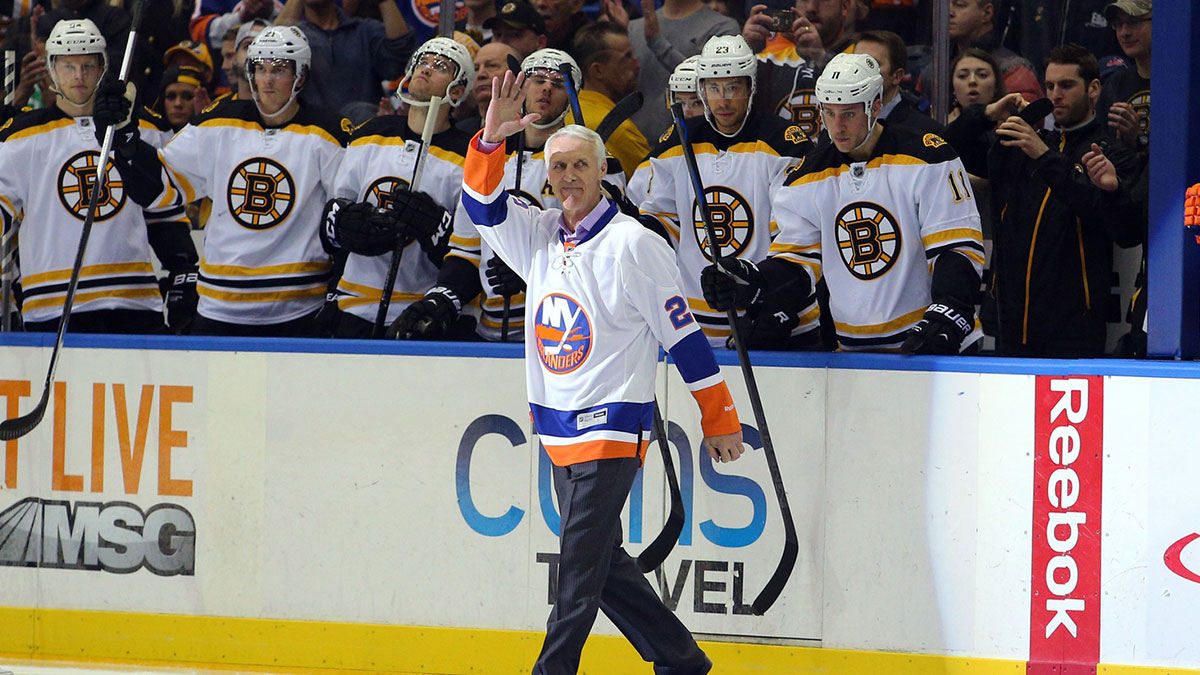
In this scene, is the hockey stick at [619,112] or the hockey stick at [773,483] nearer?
the hockey stick at [773,483]

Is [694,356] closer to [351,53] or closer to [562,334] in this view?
[562,334]

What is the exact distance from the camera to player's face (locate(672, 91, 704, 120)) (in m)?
4.64

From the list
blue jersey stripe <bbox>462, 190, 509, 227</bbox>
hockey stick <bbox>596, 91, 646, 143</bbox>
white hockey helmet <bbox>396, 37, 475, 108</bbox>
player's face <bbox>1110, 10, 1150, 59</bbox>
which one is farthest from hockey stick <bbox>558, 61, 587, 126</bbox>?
player's face <bbox>1110, 10, 1150, 59</bbox>

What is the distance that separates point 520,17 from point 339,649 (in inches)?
97.1

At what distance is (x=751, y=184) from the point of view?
4.42 meters

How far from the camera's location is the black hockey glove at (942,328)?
3.80m

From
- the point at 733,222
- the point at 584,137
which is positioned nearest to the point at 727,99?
the point at 733,222

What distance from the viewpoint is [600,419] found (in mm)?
3260

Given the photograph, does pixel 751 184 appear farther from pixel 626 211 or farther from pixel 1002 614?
pixel 1002 614

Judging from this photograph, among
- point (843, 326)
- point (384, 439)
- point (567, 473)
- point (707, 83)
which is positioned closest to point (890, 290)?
point (843, 326)

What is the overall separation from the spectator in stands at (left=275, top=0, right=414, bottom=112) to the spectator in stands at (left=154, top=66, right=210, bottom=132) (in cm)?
42

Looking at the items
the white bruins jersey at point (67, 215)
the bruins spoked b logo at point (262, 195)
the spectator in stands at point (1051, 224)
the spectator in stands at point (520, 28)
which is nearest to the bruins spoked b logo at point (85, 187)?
the white bruins jersey at point (67, 215)

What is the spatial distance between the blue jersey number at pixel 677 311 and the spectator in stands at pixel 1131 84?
190 cm

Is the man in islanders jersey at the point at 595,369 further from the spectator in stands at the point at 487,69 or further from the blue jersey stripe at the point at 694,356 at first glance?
the spectator in stands at the point at 487,69
